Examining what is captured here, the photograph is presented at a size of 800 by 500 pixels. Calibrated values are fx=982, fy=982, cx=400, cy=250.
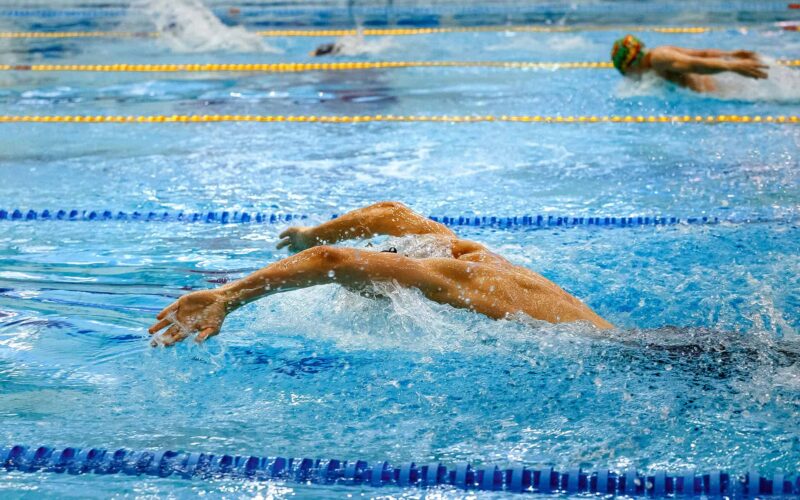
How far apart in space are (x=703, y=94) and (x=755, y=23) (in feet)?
12.4

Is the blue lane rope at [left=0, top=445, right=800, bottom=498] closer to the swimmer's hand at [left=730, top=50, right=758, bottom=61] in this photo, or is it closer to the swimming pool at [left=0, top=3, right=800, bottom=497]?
the swimming pool at [left=0, top=3, right=800, bottom=497]

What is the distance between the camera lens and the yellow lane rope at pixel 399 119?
6.21 m

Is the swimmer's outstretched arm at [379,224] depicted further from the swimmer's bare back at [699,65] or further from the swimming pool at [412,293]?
the swimmer's bare back at [699,65]

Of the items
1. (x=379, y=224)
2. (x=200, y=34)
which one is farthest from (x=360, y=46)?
(x=379, y=224)

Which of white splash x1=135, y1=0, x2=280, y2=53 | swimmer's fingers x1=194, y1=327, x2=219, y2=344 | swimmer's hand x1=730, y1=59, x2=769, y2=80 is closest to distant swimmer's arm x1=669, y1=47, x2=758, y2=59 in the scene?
swimmer's hand x1=730, y1=59, x2=769, y2=80

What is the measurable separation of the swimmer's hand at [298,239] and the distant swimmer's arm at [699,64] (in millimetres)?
4008

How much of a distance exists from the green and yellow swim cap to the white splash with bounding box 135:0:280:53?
348cm

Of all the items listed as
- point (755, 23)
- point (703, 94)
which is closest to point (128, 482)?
point (703, 94)

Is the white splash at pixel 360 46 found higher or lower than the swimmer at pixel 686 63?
lower

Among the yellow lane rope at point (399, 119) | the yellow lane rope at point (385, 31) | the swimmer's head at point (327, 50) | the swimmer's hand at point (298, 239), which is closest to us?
the swimmer's hand at point (298, 239)

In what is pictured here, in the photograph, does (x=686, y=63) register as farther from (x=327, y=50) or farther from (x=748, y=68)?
(x=327, y=50)

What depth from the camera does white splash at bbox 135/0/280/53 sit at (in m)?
9.18

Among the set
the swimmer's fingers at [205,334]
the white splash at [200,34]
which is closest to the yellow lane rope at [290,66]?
the white splash at [200,34]

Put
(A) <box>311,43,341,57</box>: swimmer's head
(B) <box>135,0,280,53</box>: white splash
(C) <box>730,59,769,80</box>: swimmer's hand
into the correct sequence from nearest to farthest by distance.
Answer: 1. (C) <box>730,59,769,80</box>: swimmer's hand
2. (A) <box>311,43,341,57</box>: swimmer's head
3. (B) <box>135,0,280,53</box>: white splash
